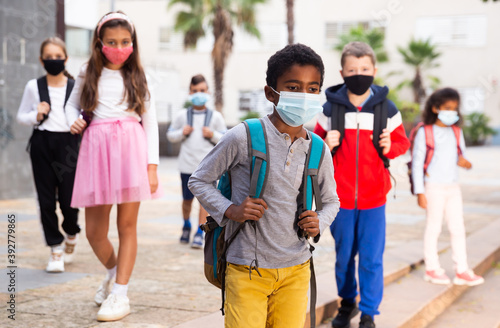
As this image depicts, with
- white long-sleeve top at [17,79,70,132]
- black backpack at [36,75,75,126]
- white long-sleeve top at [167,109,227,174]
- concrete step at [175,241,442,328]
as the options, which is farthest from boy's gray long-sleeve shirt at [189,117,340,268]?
white long-sleeve top at [167,109,227,174]

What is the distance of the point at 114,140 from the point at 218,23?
2331 cm

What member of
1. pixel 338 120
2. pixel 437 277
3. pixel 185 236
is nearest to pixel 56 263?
pixel 185 236

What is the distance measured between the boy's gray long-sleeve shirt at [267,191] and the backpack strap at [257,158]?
27mm

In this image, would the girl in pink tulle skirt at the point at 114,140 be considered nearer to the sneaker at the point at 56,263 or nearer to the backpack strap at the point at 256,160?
the sneaker at the point at 56,263

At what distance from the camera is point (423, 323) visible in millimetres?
5258

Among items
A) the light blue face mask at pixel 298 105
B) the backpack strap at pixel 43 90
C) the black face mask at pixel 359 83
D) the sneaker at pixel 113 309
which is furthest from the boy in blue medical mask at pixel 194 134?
the light blue face mask at pixel 298 105

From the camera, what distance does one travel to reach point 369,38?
111 feet

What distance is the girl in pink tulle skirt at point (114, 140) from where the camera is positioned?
4410 millimetres

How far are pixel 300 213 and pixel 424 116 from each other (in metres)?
3.77

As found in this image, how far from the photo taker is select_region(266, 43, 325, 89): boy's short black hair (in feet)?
9.80

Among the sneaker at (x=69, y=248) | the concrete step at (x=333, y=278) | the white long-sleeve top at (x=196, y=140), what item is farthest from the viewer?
the white long-sleeve top at (x=196, y=140)

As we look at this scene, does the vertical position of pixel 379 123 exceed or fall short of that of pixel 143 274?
it exceeds it

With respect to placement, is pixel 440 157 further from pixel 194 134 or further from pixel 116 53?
pixel 116 53

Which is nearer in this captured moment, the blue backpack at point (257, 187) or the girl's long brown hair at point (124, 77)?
the blue backpack at point (257, 187)
